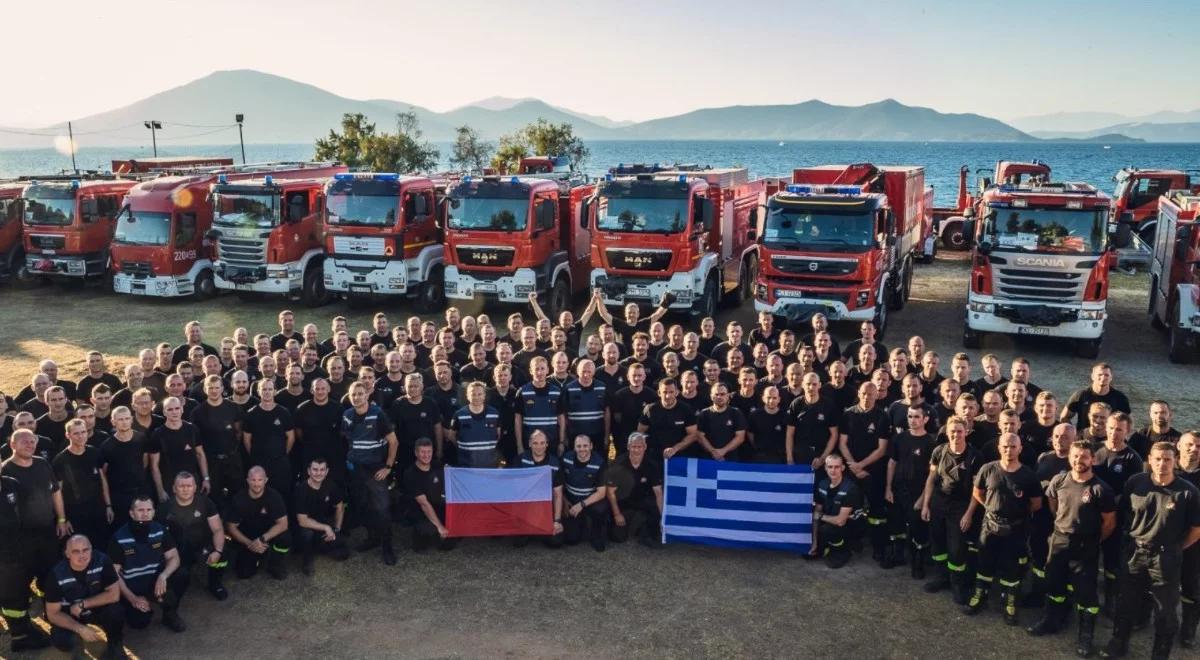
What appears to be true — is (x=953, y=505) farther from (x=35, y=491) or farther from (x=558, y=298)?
(x=558, y=298)

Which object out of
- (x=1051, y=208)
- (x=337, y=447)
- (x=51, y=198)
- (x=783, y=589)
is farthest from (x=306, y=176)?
(x=783, y=589)

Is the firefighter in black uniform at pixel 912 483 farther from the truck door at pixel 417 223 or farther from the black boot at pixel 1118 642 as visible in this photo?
the truck door at pixel 417 223

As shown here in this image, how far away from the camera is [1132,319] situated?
1938cm

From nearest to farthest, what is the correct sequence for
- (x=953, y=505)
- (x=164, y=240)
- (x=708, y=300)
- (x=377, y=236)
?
(x=953, y=505)
(x=708, y=300)
(x=377, y=236)
(x=164, y=240)

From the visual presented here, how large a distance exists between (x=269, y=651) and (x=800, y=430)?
5.33 m

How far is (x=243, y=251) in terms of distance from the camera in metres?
20.2

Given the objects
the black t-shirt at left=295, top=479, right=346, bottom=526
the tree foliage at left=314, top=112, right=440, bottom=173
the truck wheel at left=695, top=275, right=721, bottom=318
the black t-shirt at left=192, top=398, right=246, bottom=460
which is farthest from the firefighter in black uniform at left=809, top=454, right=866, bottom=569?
the tree foliage at left=314, top=112, right=440, bottom=173

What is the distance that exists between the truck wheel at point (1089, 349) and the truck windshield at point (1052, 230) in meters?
1.69

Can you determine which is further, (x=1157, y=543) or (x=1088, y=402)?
(x=1088, y=402)

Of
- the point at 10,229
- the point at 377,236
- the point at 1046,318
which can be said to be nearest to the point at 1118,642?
the point at 1046,318

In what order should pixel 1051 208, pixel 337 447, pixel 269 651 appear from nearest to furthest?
pixel 269 651 < pixel 337 447 < pixel 1051 208

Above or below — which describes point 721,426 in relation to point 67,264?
below

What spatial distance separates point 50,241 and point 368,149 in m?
21.1

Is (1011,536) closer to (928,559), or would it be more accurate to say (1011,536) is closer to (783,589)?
(928,559)
